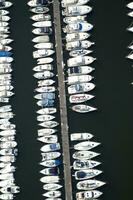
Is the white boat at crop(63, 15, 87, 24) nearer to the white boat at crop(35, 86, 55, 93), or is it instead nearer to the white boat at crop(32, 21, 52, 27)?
the white boat at crop(32, 21, 52, 27)

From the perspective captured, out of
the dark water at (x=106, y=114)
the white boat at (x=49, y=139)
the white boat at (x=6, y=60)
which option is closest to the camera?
the dark water at (x=106, y=114)

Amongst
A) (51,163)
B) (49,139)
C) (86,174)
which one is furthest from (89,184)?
(49,139)

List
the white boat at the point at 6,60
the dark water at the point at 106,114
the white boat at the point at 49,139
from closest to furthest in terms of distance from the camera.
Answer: the dark water at the point at 106,114, the white boat at the point at 49,139, the white boat at the point at 6,60

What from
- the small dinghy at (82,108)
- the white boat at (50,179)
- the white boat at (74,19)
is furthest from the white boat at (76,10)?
the white boat at (50,179)

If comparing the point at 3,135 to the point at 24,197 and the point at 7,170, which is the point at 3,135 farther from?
the point at 24,197

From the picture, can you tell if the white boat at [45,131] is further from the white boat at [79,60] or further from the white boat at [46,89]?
the white boat at [79,60]

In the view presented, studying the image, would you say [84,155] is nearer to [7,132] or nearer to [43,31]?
[7,132]

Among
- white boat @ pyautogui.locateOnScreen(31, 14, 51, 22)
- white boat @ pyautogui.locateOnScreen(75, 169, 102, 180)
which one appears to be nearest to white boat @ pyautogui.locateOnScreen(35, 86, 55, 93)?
white boat @ pyautogui.locateOnScreen(31, 14, 51, 22)

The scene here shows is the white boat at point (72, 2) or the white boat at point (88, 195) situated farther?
the white boat at point (72, 2)
